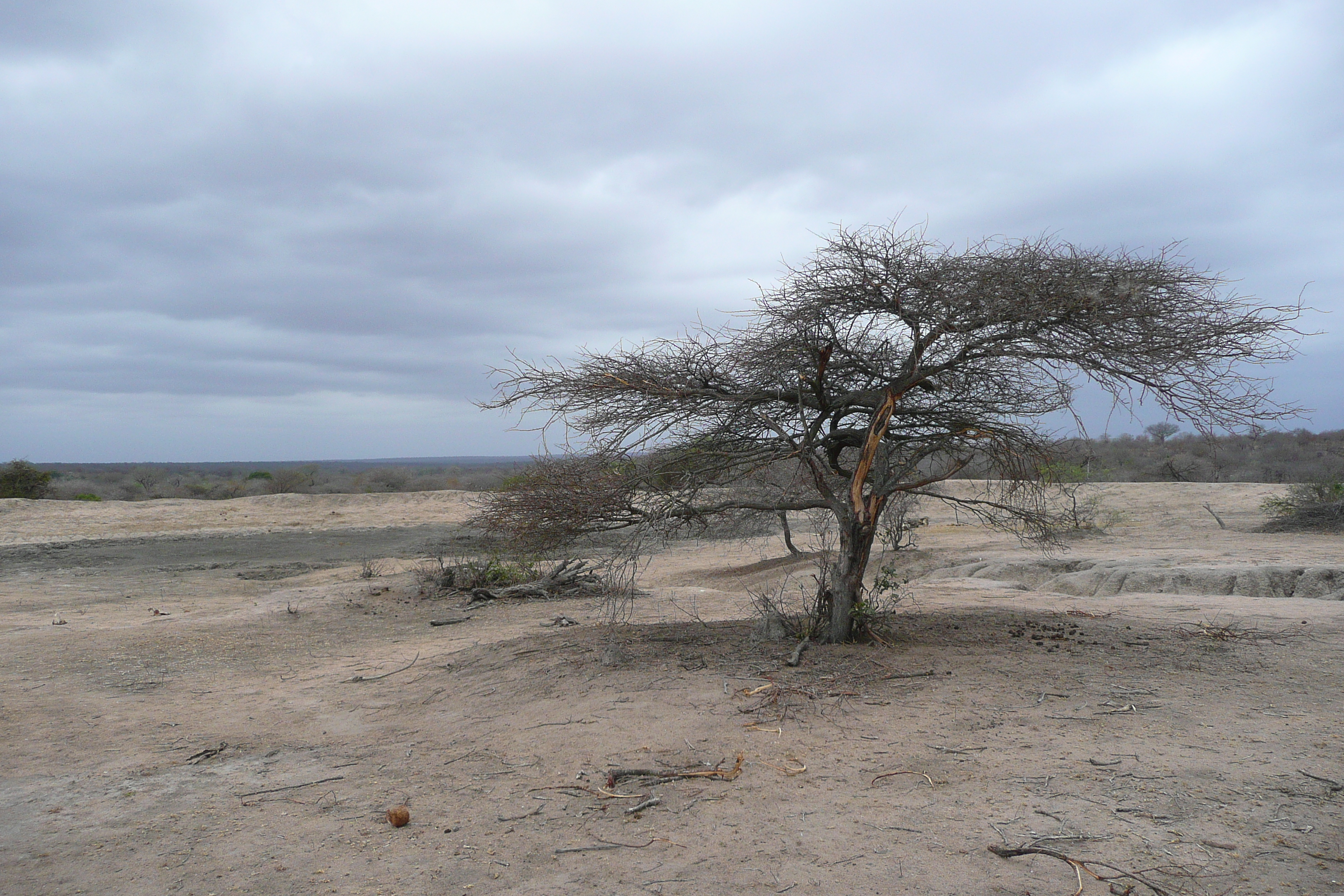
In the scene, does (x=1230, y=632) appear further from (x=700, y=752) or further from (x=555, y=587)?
(x=555, y=587)

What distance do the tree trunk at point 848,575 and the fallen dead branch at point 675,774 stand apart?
2.82m

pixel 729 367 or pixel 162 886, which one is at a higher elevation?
pixel 729 367

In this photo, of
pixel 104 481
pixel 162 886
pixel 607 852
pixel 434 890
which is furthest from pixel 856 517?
pixel 104 481

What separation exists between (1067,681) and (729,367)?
3.81 metres

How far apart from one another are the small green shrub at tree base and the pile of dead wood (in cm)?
3627

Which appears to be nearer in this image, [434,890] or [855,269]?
[434,890]

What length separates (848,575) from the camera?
23.7ft

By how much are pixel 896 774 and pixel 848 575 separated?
291 cm

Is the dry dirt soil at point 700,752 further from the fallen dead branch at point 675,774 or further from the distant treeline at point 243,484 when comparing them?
the distant treeline at point 243,484

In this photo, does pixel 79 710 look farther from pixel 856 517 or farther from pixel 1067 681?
pixel 1067 681

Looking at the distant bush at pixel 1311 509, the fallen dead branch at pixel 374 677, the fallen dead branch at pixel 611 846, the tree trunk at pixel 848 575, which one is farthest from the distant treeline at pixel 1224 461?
the fallen dead branch at pixel 611 846

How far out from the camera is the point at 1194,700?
5.39 m

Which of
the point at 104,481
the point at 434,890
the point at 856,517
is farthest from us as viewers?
the point at 104,481

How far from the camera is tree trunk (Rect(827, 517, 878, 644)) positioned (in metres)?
7.12
